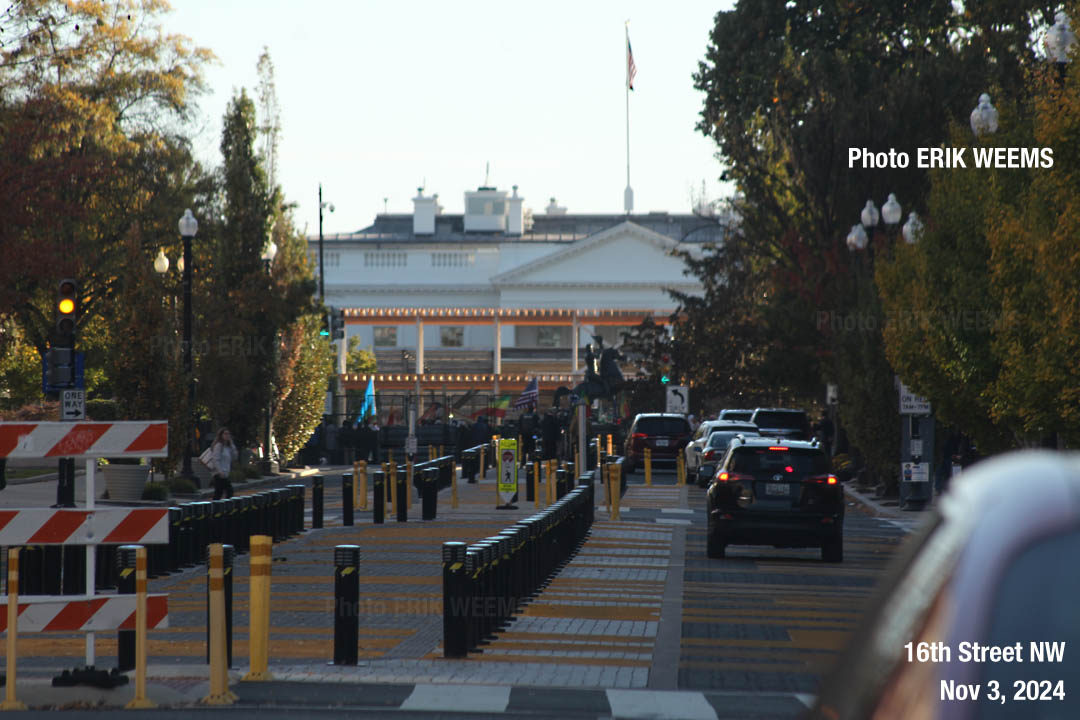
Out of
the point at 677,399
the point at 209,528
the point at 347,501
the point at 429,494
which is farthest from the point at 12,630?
the point at 677,399

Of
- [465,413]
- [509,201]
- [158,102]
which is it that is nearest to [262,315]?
[158,102]

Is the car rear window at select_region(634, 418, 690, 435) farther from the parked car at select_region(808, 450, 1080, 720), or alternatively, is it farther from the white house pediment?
the white house pediment

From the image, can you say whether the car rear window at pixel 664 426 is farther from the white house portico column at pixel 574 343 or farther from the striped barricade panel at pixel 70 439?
the white house portico column at pixel 574 343

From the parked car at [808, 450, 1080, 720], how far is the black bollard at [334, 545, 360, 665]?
999 cm

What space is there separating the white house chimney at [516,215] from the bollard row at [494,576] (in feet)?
376

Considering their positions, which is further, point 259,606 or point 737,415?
point 737,415

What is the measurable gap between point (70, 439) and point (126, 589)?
1.29 m

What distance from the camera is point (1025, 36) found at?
4256cm

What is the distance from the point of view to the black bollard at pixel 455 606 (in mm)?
12531

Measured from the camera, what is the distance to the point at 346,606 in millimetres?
11992

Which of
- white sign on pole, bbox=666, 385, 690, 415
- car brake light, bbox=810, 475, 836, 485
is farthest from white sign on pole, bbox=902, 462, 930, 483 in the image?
white sign on pole, bbox=666, 385, 690, 415

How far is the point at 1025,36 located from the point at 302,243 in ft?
72.6

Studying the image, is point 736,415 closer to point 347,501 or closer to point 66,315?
point 347,501

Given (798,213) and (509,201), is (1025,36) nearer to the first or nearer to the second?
(798,213)
